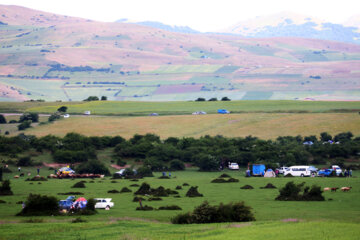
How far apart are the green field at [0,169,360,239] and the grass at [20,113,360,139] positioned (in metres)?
43.8

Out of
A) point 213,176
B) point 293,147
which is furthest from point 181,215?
point 293,147

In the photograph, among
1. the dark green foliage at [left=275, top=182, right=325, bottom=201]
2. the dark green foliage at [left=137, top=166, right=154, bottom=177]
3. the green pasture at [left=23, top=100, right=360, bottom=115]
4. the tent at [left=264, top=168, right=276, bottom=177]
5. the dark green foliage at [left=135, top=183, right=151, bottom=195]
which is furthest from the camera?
the green pasture at [left=23, top=100, right=360, bottom=115]

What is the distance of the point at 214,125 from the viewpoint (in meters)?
103

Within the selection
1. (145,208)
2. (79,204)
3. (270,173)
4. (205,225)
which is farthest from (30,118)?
(205,225)

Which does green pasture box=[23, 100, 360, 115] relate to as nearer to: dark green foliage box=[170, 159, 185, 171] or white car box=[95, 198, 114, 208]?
dark green foliage box=[170, 159, 185, 171]

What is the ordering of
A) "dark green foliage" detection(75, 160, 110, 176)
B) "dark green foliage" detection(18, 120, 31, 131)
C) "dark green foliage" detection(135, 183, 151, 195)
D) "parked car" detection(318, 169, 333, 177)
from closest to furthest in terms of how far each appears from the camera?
"dark green foliage" detection(135, 183, 151, 195) < "parked car" detection(318, 169, 333, 177) < "dark green foliage" detection(75, 160, 110, 176) < "dark green foliage" detection(18, 120, 31, 131)

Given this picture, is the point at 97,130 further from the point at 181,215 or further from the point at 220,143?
the point at 181,215

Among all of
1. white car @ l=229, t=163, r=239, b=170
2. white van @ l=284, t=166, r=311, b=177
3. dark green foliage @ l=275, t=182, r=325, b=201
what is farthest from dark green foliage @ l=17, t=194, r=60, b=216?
white car @ l=229, t=163, r=239, b=170

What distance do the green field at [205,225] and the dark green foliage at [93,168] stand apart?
565 inches

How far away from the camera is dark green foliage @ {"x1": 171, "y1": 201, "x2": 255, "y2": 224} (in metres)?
28.6

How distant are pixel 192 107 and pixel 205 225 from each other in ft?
350

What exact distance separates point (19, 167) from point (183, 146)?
23.1m

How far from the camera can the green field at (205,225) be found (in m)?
23.7

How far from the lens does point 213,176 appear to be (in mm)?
61062
